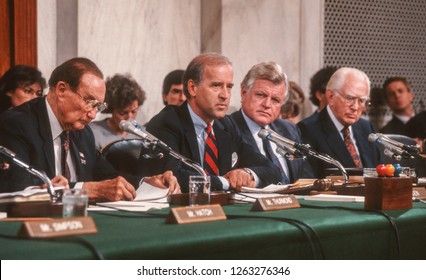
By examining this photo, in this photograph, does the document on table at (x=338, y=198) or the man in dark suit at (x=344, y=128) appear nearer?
the document on table at (x=338, y=198)

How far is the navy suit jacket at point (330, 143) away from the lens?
5137 millimetres

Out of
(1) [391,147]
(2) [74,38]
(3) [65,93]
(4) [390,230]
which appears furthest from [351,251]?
(2) [74,38]

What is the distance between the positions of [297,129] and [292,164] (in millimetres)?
378

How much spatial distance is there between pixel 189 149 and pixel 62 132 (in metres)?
0.68

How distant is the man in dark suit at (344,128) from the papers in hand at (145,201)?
1746 millimetres

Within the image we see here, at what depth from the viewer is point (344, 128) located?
5398 mm

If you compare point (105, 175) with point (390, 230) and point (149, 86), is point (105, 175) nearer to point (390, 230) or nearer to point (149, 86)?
point (390, 230)

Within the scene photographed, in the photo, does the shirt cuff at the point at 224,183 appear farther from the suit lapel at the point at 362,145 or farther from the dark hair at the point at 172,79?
the dark hair at the point at 172,79

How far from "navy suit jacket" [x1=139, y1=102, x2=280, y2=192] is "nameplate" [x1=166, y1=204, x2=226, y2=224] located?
1.34m

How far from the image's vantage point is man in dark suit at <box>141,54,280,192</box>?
4.20 metres

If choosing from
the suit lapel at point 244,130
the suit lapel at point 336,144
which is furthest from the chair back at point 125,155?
the suit lapel at point 336,144

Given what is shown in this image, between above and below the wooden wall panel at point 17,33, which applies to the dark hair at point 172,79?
below

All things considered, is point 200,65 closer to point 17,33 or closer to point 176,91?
point 176,91

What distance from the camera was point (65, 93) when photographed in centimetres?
383
